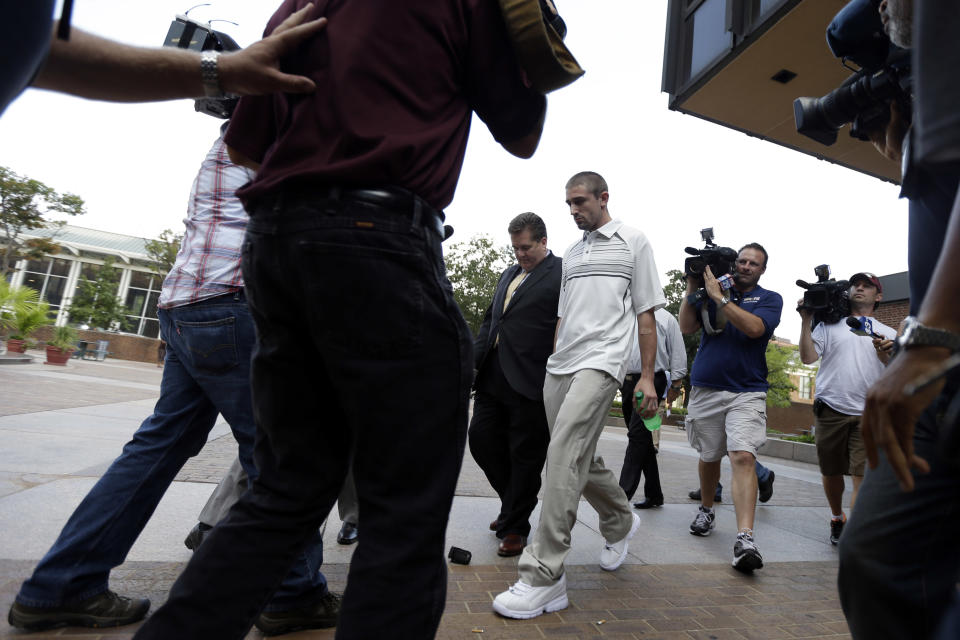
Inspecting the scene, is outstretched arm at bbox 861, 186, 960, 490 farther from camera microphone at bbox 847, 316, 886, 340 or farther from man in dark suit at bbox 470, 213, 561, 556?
camera microphone at bbox 847, 316, 886, 340

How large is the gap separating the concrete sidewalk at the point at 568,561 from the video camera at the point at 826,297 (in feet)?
5.96

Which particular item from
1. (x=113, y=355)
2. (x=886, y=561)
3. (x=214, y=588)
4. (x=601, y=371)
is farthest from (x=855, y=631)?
(x=113, y=355)

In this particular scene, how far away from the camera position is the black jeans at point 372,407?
1179 mm

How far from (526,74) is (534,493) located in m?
2.73

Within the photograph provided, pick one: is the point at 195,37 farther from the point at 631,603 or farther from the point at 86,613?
the point at 631,603

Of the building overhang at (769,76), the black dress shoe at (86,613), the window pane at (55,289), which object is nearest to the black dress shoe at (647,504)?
the black dress shoe at (86,613)

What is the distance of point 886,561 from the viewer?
1.09 meters

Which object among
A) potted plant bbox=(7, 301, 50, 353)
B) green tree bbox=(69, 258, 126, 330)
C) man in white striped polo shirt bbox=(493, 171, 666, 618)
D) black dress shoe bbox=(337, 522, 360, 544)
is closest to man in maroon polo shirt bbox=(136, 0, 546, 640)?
man in white striped polo shirt bbox=(493, 171, 666, 618)

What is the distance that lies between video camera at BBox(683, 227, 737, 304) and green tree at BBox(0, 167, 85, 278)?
27.2 m

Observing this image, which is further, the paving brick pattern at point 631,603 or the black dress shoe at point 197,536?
the black dress shoe at point 197,536

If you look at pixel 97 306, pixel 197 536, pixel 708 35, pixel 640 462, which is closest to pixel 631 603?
pixel 197 536

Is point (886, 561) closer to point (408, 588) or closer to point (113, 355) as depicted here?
point (408, 588)

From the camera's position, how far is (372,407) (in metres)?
1.19

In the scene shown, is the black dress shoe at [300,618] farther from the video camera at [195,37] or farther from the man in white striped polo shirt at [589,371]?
the video camera at [195,37]
